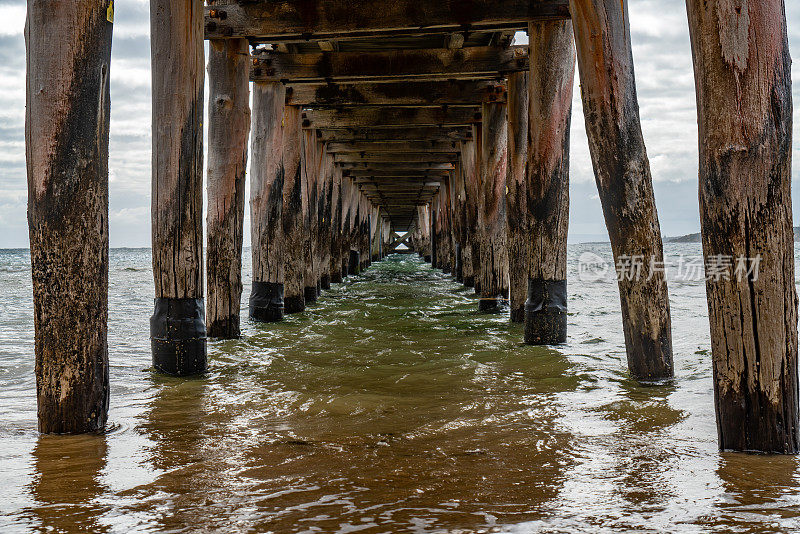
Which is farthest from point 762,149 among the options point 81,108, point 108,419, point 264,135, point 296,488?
point 264,135

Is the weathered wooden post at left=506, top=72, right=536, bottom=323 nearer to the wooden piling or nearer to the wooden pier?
the wooden pier

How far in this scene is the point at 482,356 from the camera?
4906 millimetres

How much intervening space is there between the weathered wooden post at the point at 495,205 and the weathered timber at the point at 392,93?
300 mm

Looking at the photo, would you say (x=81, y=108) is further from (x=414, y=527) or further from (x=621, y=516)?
(x=621, y=516)

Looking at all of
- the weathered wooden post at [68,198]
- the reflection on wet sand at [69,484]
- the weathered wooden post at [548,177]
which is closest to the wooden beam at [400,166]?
the weathered wooden post at [548,177]

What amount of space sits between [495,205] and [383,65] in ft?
7.87

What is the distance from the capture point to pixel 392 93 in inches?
324

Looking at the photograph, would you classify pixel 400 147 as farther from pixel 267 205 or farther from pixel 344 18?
pixel 344 18

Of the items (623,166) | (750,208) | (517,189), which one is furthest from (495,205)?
(750,208)

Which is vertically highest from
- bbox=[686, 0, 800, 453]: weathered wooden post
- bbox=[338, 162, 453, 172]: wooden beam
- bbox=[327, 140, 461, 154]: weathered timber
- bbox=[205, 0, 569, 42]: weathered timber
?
bbox=[338, 162, 453, 172]: wooden beam

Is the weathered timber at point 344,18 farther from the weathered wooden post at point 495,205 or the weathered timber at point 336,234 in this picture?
the weathered timber at point 336,234

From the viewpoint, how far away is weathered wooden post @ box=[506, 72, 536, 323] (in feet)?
20.3

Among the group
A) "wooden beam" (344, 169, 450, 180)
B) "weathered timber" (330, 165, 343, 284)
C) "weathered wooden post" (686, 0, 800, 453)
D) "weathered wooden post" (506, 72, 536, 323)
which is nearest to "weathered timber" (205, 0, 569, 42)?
"weathered wooden post" (506, 72, 536, 323)

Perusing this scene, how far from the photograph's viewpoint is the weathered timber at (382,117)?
9.59m
